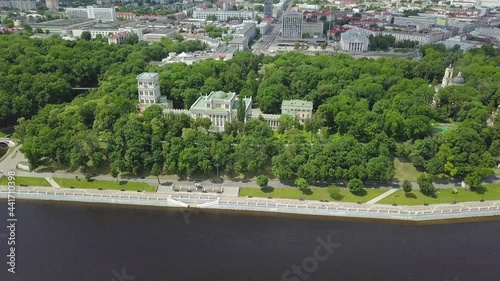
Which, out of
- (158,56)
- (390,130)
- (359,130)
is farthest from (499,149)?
(158,56)

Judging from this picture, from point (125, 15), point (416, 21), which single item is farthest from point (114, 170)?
point (125, 15)

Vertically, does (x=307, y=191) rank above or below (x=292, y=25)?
below

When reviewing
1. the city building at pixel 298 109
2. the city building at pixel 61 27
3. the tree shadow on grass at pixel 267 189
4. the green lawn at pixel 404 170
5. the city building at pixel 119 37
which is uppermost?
the city building at pixel 61 27

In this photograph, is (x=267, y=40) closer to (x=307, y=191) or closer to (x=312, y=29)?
(x=312, y=29)

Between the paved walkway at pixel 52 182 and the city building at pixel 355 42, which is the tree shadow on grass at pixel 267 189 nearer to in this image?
the paved walkway at pixel 52 182

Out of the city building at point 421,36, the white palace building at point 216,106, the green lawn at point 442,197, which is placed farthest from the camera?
the city building at point 421,36

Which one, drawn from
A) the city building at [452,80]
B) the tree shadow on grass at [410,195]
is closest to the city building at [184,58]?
the city building at [452,80]
